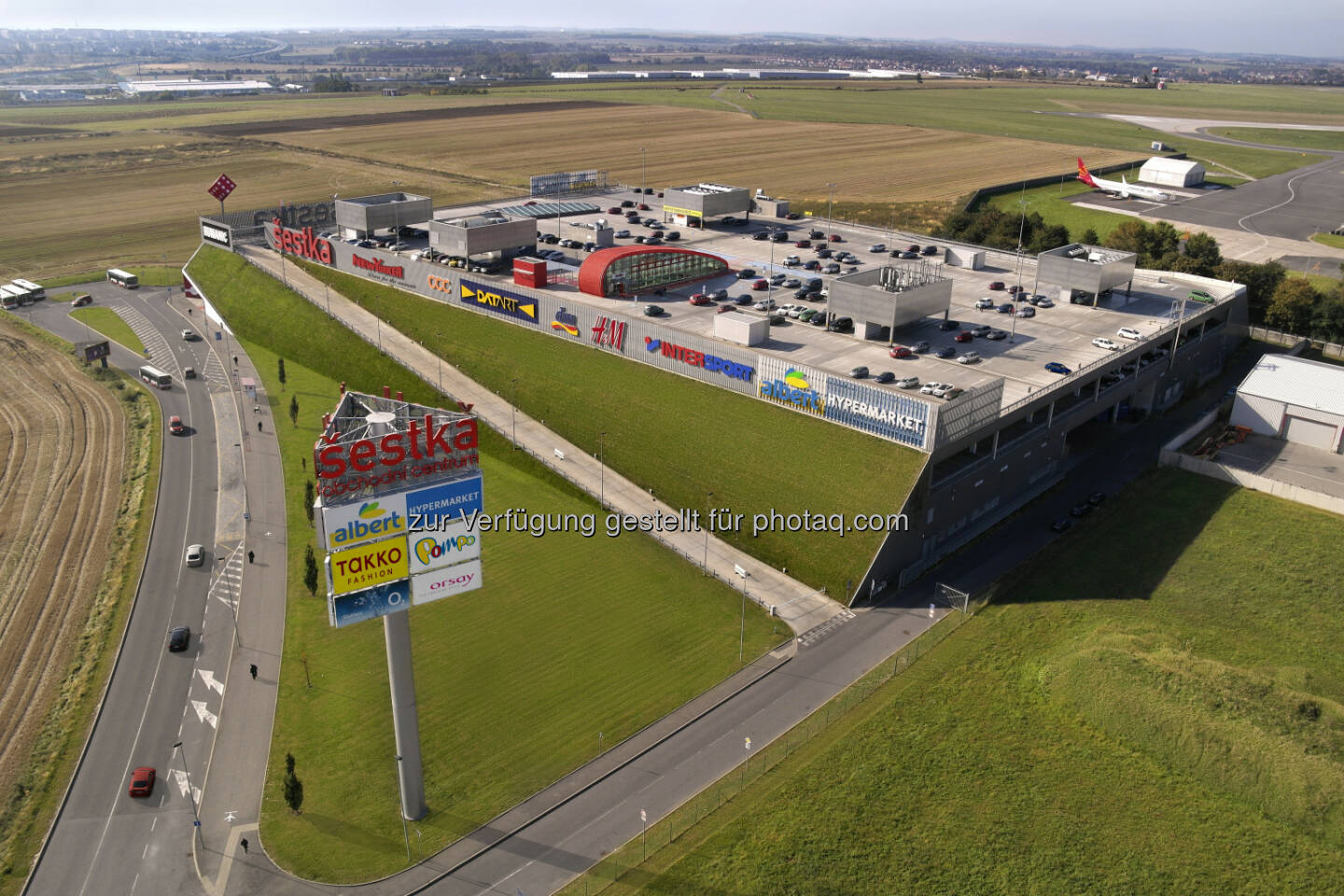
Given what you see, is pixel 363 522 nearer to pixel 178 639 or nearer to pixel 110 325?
pixel 178 639

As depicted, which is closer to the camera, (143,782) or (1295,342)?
(143,782)

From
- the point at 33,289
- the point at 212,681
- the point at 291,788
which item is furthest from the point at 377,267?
the point at 291,788

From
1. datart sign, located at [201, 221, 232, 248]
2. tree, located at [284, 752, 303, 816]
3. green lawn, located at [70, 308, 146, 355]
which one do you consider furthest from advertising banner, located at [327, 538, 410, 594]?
datart sign, located at [201, 221, 232, 248]

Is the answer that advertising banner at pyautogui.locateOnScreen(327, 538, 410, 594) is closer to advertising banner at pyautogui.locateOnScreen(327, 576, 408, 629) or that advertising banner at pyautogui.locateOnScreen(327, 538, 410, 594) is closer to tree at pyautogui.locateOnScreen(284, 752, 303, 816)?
advertising banner at pyautogui.locateOnScreen(327, 576, 408, 629)

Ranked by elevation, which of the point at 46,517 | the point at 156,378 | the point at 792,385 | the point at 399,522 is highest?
the point at 399,522

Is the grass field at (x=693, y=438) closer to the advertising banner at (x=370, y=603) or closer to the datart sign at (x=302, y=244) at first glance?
the datart sign at (x=302, y=244)

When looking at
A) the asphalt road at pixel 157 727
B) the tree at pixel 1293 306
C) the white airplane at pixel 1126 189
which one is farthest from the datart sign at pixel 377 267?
the white airplane at pixel 1126 189
